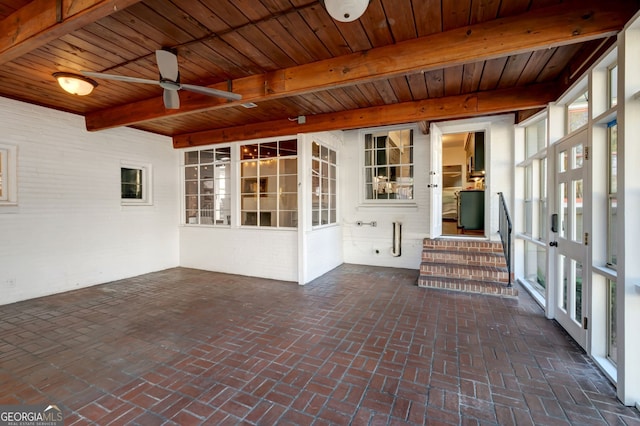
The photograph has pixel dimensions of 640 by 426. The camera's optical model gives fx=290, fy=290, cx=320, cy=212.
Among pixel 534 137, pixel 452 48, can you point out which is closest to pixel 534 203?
pixel 534 137

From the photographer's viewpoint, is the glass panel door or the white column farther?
the glass panel door

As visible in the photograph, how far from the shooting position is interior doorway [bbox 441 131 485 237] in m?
6.77

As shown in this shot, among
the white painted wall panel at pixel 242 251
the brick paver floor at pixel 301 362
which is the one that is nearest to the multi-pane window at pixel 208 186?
the white painted wall panel at pixel 242 251

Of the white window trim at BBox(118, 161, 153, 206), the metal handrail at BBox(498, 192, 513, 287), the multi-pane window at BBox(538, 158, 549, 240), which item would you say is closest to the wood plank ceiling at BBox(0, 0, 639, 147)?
the multi-pane window at BBox(538, 158, 549, 240)

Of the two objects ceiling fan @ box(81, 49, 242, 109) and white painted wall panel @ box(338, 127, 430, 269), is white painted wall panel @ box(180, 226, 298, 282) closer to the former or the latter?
white painted wall panel @ box(338, 127, 430, 269)

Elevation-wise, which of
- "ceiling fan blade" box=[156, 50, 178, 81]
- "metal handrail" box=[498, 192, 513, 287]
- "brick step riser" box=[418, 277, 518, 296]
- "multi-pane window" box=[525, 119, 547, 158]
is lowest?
"brick step riser" box=[418, 277, 518, 296]

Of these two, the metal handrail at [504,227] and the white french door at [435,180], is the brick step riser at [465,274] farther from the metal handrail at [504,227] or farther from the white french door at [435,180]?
the white french door at [435,180]

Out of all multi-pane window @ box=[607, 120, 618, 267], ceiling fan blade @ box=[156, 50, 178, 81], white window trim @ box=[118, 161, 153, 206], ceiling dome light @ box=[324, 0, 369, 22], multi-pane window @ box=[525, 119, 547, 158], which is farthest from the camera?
white window trim @ box=[118, 161, 153, 206]

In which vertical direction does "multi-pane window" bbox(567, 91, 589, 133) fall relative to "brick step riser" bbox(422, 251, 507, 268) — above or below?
above

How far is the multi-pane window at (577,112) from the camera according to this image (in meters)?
3.15

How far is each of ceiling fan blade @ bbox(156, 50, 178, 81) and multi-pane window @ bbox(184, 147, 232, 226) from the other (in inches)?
125

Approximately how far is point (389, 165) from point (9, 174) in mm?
6467

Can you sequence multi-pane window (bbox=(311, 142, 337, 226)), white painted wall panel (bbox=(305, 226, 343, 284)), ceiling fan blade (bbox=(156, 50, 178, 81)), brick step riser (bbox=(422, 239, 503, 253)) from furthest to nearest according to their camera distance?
multi-pane window (bbox=(311, 142, 337, 226)) → white painted wall panel (bbox=(305, 226, 343, 284)) → brick step riser (bbox=(422, 239, 503, 253)) → ceiling fan blade (bbox=(156, 50, 178, 81))

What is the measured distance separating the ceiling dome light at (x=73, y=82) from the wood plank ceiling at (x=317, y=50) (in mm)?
79
